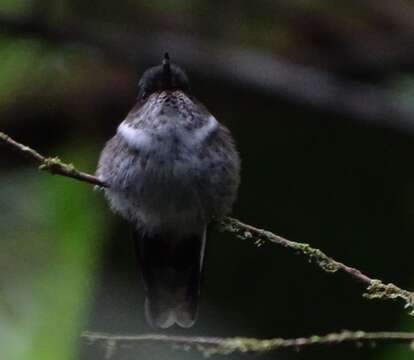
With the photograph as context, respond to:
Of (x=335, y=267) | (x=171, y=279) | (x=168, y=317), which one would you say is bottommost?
(x=335, y=267)

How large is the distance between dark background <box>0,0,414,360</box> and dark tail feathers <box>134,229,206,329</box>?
77 cm

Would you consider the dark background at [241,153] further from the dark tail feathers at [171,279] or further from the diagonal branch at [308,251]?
the diagonal branch at [308,251]

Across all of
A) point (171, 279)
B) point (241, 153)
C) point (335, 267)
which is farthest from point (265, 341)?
point (241, 153)

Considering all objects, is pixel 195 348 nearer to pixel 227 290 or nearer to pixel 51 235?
pixel 227 290

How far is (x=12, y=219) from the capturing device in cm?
655

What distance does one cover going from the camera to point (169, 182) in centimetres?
Answer: 405

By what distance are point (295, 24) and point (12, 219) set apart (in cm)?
217

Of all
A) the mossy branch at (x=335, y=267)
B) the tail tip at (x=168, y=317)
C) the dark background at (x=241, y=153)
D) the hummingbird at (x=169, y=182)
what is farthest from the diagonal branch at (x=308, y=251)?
the dark background at (x=241, y=153)

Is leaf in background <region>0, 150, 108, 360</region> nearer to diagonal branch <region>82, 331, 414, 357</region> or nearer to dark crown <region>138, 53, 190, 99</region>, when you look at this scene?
dark crown <region>138, 53, 190, 99</region>

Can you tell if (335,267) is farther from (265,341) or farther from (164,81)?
(164,81)

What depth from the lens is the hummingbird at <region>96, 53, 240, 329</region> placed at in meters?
4.08

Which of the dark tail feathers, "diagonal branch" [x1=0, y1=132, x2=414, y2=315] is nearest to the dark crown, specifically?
the dark tail feathers

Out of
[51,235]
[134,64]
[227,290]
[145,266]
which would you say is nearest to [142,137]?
[145,266]

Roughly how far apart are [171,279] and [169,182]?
70 centimetres
